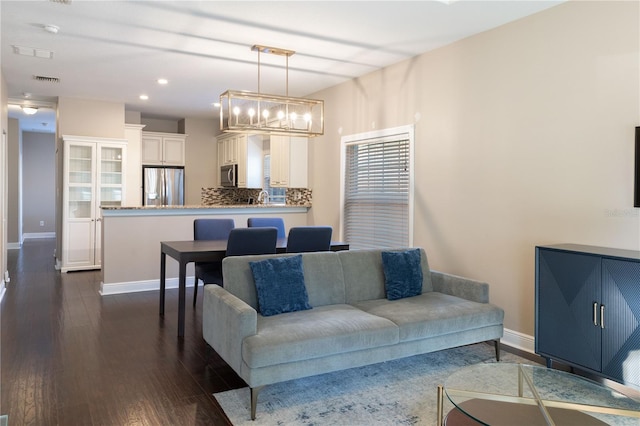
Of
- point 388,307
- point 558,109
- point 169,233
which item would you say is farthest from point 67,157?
point 558,109

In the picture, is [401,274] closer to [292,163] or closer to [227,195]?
[292,163]

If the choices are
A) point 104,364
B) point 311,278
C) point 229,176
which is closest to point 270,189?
point 229,176

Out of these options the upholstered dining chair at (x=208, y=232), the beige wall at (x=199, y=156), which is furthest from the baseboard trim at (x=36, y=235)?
the upholstered dining chair at (x=208, y=232)

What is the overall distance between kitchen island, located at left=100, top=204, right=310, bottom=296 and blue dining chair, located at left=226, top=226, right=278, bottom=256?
226 centimetres

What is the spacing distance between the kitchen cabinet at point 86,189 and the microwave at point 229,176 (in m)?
1.82

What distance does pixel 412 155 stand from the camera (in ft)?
16.1

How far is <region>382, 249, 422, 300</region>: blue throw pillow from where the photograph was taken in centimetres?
373

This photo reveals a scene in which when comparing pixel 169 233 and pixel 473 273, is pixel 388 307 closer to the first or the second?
pixel 473 273

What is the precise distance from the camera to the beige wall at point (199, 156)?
8.97 meters

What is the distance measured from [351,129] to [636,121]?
11.0 ft

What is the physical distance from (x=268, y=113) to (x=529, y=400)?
3261mm

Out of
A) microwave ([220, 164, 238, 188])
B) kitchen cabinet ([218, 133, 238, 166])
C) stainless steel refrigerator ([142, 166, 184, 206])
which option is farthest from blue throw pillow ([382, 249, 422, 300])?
stainless steel refrigerator ([142, 166, 184, 206])

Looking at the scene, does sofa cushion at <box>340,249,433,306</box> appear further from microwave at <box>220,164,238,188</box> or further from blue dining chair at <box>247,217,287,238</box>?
microwave at <box>220,164,238,188</box>

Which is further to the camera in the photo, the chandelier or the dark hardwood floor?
the chandelier
